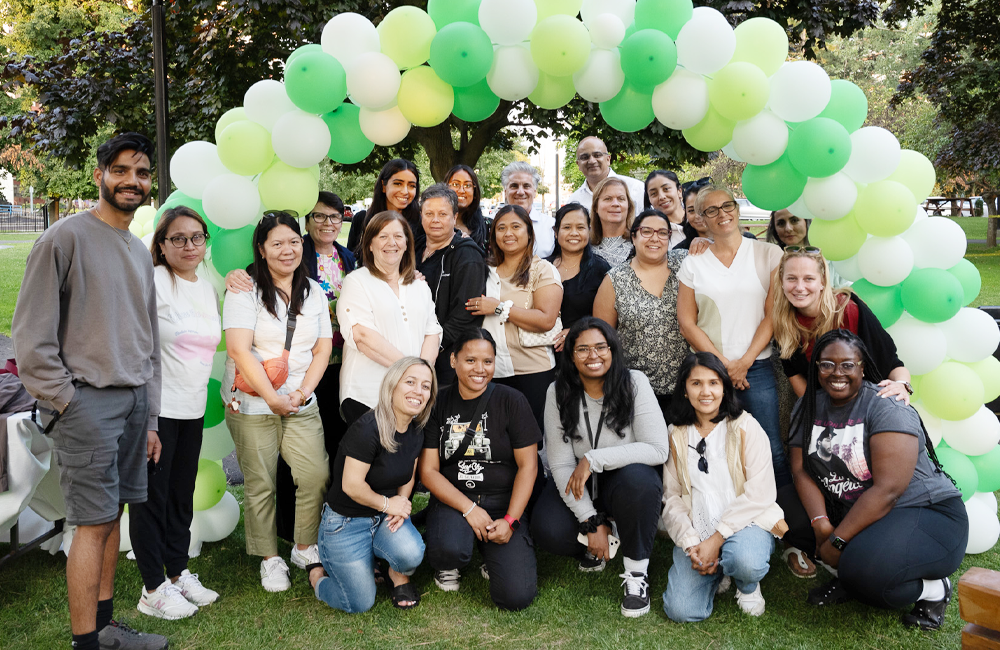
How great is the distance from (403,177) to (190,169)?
114 cm

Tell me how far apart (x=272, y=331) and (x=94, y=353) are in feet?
3.25

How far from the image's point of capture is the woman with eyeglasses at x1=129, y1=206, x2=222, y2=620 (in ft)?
11.6

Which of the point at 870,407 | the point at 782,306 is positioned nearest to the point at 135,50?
the point at 782,306

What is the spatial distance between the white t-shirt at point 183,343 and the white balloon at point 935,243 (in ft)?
12.0

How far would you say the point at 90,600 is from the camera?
9.74 feet

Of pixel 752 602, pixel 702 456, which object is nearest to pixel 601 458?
pixel 702 456

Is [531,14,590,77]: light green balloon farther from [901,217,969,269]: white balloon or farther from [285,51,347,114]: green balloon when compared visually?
[901,217,969,269]: white balloon

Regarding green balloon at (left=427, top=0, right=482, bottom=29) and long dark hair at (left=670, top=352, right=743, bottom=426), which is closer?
long dark hair at (left=670, top=352, right=743, bottom=426)

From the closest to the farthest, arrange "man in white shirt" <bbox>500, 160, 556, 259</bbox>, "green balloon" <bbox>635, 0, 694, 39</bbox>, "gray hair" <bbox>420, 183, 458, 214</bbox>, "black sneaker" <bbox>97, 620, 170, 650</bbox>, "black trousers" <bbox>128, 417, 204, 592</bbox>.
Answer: "black sneaker" <bbox>97, 620, 170, 650</bbox>, "black trousers" <bbox>128, 417, 204, 592</bbox>, "green balloon" <bbox>635, 0, 694, 39</bbox>, "gray hair" <bbox>420, 183, 458, 214</bbox>, "man in white shirt" <bbox>500, 160, 556, 259</bbox>

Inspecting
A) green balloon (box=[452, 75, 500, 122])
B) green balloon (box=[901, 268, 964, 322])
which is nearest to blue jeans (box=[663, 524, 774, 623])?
green balloon (box=[901, 268, 964, 322])

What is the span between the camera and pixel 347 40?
399cm

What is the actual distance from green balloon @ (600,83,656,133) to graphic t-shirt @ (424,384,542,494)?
5.54 ft

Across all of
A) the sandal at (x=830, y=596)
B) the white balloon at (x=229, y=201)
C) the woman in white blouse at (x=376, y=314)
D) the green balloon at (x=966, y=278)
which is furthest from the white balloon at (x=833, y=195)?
the white balloon at (x=229, y=201)

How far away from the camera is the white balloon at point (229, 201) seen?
3926mm
